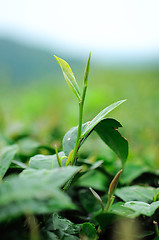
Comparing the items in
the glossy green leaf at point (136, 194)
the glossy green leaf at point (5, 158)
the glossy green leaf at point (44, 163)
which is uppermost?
the glossy green leaf at point (44, 163)

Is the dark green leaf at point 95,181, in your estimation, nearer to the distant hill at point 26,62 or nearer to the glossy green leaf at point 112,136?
the glossy green leaf at point 112,136

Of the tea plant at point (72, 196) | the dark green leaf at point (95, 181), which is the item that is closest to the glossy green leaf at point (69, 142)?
the tea plant at point (72, 196)

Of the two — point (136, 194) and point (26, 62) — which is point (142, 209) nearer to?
point (136, 194)

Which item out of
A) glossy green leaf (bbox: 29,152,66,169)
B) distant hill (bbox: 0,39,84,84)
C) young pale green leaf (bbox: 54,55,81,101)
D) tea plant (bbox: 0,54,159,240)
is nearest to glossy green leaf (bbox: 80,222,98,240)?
tea plant (bbox: 0,54,159,240)

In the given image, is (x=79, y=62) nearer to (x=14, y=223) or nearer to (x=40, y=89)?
(x=40, y=89)

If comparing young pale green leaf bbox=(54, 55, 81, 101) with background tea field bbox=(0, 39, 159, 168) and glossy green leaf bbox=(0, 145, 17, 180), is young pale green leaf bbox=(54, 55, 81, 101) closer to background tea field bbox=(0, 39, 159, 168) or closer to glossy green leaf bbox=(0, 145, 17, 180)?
glossy green leaf bbox=(0, 145, 17, 180)

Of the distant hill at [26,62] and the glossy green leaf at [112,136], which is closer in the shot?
the glossy green leaf at [112,136]

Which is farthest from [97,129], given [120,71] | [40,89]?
[120,71]
